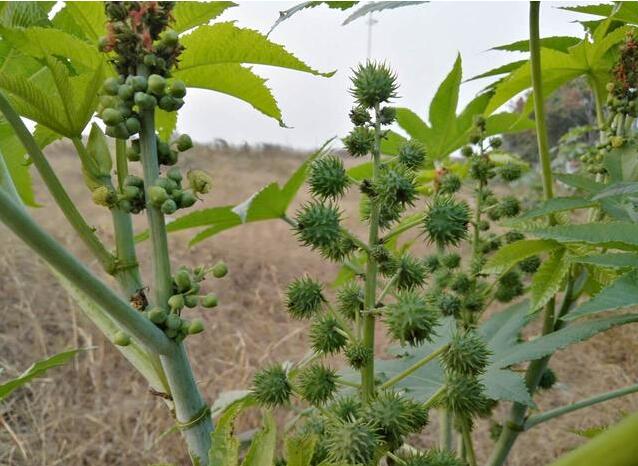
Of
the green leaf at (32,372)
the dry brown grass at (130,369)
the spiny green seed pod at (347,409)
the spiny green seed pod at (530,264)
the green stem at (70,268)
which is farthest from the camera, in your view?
the dry brown grass at (130,369)

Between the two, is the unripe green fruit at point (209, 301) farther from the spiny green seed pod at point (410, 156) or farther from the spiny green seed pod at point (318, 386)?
the spiny green seed pod at point (410, 156)

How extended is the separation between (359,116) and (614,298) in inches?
14.6

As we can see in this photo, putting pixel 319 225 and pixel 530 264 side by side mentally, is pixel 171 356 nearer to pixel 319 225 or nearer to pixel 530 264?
pixel 319 225

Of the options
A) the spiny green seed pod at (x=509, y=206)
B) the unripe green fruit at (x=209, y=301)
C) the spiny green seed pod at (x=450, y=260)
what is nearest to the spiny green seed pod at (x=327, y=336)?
the unripe green fruit at (x=209, y=301)

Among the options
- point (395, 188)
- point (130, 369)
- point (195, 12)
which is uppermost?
point (195, 12)

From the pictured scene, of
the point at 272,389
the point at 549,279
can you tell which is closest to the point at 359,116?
the point at 272,389

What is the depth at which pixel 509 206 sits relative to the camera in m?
1.35

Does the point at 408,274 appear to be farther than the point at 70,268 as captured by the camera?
Yes

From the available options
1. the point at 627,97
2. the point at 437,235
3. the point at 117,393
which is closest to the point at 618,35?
the point at 627,97

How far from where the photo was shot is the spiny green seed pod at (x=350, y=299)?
0.77 metres

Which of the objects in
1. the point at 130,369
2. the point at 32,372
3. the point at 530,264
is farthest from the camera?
the point at 130,369

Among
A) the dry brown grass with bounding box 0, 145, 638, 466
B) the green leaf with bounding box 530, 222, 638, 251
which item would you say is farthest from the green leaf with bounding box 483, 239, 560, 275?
the dry brown grass with bounding box 0, 145, 638, 466

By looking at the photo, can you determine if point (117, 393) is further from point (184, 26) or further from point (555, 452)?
point (184, 26)

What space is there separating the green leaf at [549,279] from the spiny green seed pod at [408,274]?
317 millimetres
